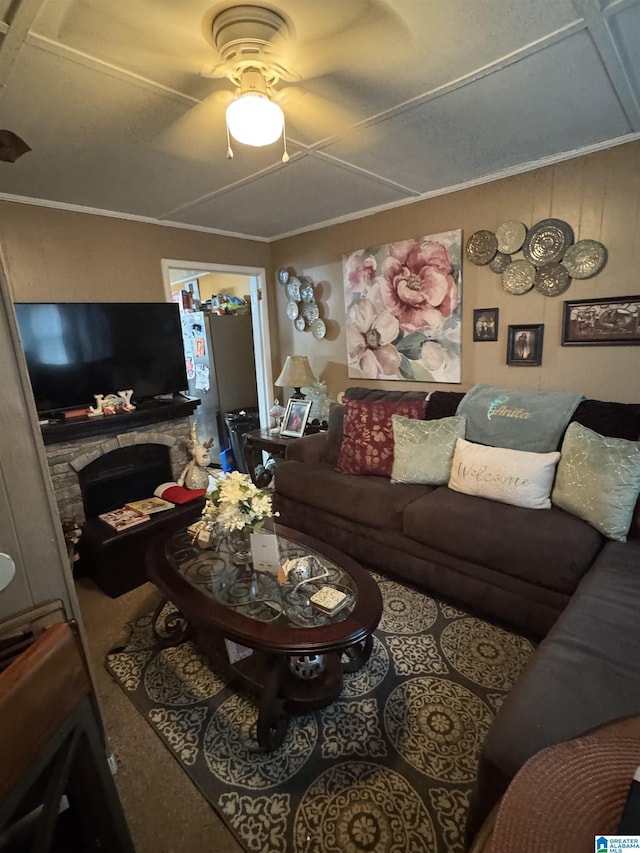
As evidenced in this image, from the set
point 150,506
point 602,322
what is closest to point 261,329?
point 150,506

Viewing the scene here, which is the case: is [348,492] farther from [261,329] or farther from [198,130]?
[261,329]

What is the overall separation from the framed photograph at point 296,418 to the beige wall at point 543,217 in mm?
698

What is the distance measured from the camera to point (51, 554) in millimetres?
1078

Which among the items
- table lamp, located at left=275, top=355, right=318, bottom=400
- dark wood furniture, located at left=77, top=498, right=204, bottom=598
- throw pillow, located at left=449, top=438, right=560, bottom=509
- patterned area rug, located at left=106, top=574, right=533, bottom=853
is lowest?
patterned area rug, located at left=106, top=574, right=533, bottom=853

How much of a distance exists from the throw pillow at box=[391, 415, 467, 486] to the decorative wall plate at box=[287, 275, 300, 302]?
1.97m

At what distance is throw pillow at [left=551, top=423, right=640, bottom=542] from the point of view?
5.78 ft

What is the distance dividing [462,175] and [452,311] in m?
0.85

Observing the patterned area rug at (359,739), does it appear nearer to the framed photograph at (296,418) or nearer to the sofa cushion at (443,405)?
the sofa cushion at (443,405)

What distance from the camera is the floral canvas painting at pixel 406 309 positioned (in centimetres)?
292

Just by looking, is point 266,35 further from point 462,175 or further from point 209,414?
point 209,414

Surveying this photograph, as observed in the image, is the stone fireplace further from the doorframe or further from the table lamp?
the doorframe

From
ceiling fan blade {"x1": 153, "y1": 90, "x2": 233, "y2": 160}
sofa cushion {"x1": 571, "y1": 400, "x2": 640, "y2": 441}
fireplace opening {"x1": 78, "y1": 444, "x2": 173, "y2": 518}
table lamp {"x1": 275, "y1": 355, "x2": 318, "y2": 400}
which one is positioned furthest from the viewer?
table lamp {"x1": 275, "y1": 355, "x2": 318, "y2": 400}

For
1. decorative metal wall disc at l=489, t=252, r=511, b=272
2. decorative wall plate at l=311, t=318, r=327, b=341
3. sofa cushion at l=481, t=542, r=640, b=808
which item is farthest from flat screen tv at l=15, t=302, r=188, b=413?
sofa cushion at l=481, t=542, r=640, b=808

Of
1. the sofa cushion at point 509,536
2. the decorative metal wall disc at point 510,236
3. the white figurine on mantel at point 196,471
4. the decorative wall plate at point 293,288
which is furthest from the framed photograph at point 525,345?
the white figurine on mantel at point 196,471
